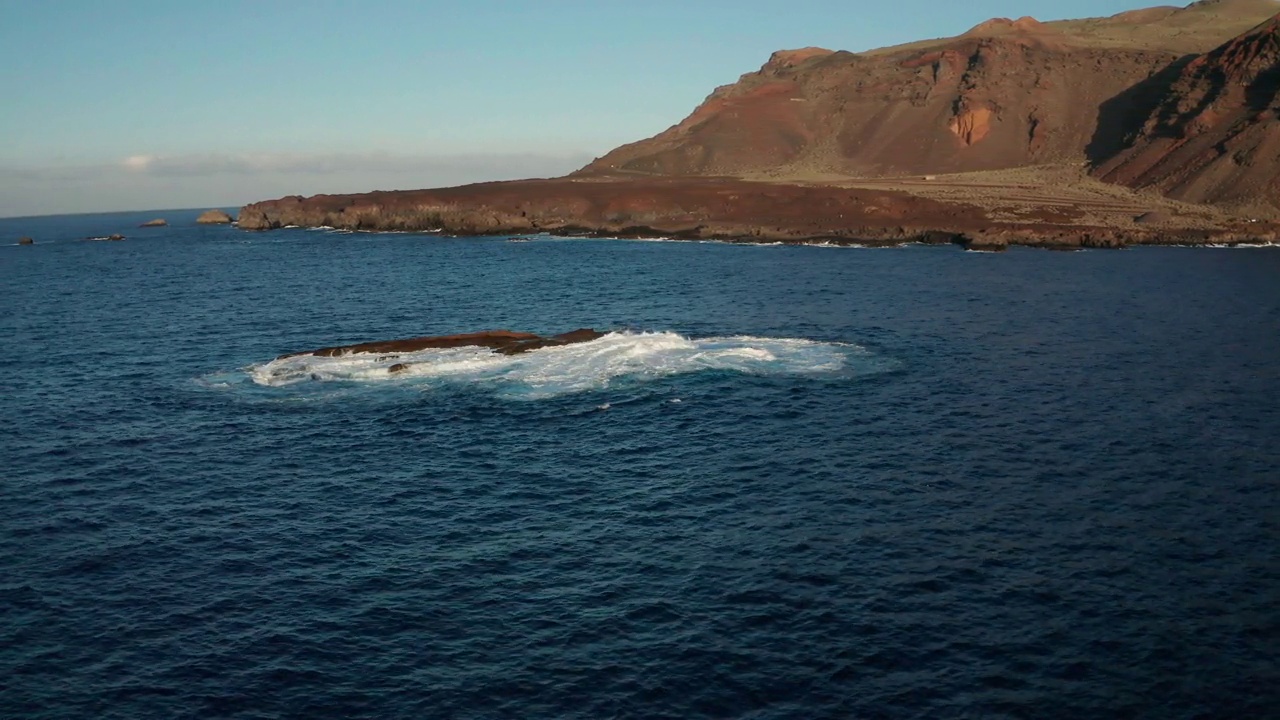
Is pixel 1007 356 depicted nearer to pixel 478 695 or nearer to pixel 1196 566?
pixel 1196 566

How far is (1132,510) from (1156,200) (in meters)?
130

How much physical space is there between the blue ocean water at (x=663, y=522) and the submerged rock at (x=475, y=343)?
2.33 meters

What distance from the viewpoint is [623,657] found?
1182 inches

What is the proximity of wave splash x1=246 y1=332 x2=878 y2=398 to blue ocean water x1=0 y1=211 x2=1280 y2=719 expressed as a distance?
17.6 inches

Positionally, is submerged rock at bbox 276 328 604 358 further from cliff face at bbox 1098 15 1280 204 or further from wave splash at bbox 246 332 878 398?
cliff face at bbox 1098 15 1280 204

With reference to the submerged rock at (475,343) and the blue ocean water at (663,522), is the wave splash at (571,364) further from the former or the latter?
the submerged rock at (475,343)

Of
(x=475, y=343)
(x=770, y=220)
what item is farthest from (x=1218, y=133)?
(x=475, y=343)

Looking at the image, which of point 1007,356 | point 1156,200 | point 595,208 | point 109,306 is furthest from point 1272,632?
point 595,208

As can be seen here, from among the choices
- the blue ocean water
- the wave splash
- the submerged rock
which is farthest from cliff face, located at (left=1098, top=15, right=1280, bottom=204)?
the submerged rock

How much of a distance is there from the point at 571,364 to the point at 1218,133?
138 meters

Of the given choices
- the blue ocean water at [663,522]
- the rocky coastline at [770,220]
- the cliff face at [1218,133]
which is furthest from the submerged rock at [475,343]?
the cliff face at [1218,133]

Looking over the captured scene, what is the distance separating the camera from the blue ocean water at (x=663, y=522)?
2891cm

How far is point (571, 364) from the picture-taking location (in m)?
66.2

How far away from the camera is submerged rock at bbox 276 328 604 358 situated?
70.6m
